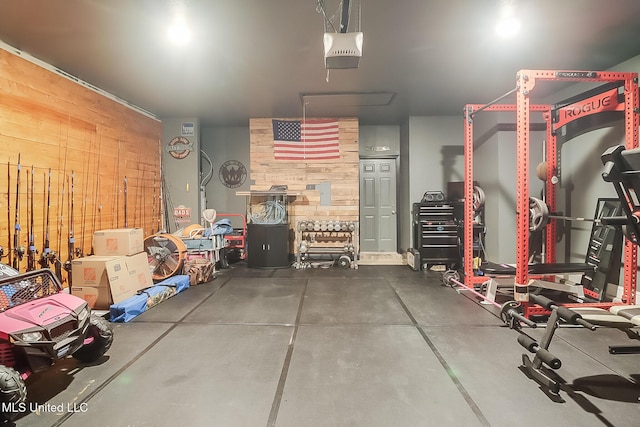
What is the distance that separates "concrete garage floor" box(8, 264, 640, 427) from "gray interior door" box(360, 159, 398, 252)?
3.26 m

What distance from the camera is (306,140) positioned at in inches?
244

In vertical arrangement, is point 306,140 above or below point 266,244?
above

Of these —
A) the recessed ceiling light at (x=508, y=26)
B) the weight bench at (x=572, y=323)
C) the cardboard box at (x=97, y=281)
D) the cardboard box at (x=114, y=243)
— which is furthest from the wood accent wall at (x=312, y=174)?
the weight bench at (x=572, y=323)

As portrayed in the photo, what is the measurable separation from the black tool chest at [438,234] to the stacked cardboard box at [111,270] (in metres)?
4.54

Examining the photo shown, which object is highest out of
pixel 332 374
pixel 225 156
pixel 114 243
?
pixel 225 156

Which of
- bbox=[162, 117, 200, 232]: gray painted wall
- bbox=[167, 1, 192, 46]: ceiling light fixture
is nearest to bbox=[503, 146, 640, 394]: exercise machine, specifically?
bbox=[167, 1, 192, 46]: ceiling light fixture

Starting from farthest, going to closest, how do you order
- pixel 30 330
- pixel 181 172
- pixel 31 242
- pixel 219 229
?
1. pixel 181 172
2. pixel 219 229
3. pixel 31 242
4. pixel 30 330

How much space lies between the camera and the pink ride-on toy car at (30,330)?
5.32ft

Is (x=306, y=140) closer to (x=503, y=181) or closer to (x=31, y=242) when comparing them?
(x=503, y=181)

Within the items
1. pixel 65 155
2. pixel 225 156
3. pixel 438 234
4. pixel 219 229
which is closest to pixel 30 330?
pixel 65 155

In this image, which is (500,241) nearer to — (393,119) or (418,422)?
(393,119)

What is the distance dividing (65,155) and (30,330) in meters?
3.07

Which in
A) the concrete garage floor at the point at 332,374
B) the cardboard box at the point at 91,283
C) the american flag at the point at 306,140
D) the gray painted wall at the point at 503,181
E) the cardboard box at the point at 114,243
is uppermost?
the american flag at the point at 306,140

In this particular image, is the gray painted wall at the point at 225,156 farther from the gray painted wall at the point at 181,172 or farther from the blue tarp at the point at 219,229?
the blue tarp at the point at 219,229
